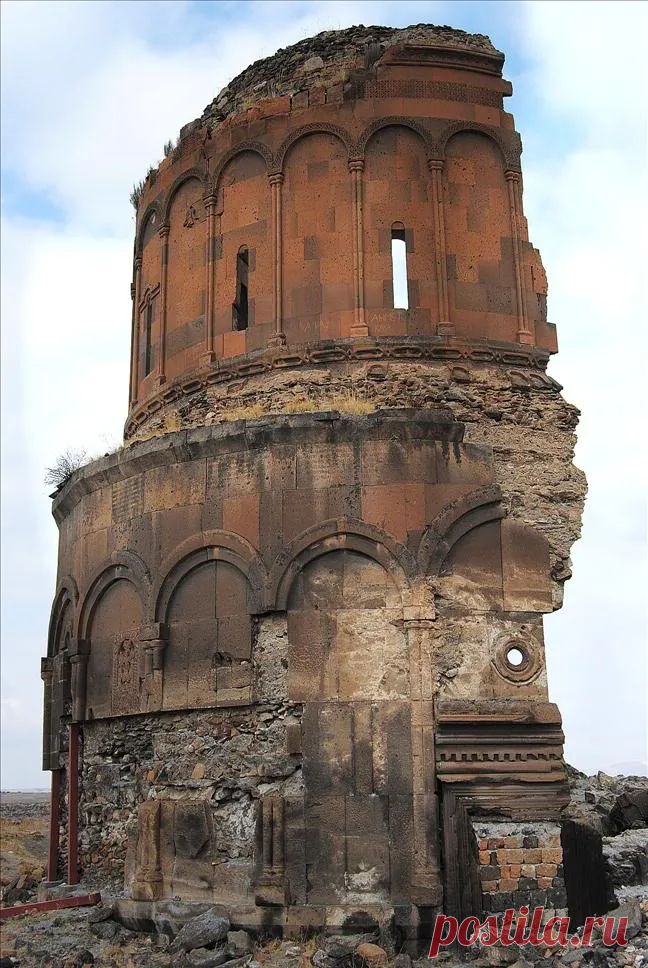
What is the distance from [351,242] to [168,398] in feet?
8.54

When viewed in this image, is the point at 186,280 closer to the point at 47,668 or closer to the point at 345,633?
the point at 47,668

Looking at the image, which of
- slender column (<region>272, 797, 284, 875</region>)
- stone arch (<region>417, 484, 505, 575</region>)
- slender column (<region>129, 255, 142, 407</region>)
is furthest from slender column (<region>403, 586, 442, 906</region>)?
slender column (<region>129, 255, 142, 407</region>)

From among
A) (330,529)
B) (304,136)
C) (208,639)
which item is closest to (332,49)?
(304,136)

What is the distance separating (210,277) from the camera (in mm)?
11602

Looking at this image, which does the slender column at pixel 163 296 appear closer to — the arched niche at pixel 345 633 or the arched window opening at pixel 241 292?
the arched window opening at pixel 241 292

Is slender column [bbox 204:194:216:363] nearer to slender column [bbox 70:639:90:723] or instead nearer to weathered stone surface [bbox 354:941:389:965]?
→ slender column [bbox 70:639:90:723]

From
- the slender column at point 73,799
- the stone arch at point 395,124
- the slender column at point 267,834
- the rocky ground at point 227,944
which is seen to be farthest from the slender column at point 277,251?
the rocky ground at point 227,944

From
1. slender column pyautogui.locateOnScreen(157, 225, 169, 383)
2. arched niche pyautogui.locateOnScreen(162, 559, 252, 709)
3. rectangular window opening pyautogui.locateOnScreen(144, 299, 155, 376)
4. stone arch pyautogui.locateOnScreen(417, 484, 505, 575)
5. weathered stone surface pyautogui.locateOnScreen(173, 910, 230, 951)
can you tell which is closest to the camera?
weathered stone surface pyautogui.locateOnScreen(173, 910, 230, 951)

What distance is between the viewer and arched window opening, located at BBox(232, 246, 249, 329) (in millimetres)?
11477

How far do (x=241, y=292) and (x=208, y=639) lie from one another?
403cm

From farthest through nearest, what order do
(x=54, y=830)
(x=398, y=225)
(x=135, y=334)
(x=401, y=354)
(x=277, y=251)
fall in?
1. (x=135, y=334)
2. (x=54, y=830)
3. (x=277, y=251)
4. (x=398, y=225)
5. (x=401, y=354)

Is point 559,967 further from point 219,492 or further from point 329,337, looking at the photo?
point 329,337

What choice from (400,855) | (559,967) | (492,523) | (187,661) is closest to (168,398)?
(187,661)

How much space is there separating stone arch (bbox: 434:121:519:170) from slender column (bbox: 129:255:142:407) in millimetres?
3946
